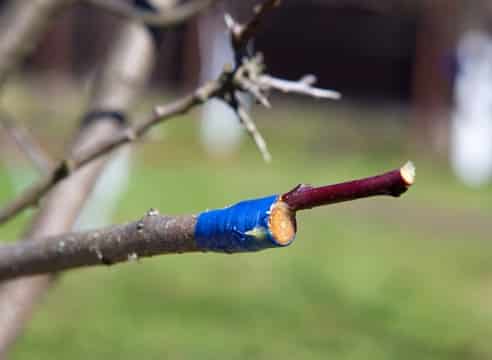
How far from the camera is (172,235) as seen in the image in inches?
57.1

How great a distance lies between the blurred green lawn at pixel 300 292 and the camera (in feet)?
16.7

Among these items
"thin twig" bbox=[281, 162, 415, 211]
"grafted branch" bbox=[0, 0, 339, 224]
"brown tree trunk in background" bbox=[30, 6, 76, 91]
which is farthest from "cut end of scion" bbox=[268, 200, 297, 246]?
"brown tree trunk in background" bbox=[30, 6, 76, 91]

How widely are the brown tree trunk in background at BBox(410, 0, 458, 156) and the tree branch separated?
13.2 m

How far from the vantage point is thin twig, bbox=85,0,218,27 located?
2.47 metres

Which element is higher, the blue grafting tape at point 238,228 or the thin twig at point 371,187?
the thin twig at point 371,187

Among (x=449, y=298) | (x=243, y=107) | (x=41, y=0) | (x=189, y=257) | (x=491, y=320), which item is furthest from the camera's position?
(x=189, y=257)

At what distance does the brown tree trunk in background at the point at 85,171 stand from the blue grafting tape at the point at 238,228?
1.02m

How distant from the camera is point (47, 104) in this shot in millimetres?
16141

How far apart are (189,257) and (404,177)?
21.2ft

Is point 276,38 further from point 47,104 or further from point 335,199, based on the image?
point 335,199

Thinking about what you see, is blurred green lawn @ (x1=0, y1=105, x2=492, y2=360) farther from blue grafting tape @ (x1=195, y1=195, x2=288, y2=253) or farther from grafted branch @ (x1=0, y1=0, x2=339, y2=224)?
blue grafting tape @ (x1=195, y1=195, x2=288, y2=253)

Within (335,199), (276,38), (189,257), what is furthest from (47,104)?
(335,199)

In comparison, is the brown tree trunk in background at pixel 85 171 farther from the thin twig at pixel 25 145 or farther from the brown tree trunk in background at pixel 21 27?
the brown tree trunk in background at pixel 21 27

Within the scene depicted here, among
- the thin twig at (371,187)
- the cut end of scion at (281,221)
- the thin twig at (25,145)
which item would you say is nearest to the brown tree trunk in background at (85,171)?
the thin twig at (25,145)
